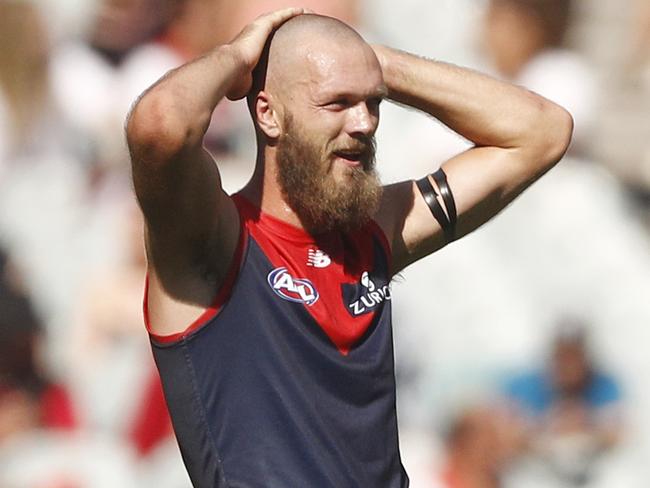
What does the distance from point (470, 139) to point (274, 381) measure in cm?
126

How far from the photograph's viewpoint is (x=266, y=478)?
388cm

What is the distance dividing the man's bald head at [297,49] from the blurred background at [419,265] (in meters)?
3.44

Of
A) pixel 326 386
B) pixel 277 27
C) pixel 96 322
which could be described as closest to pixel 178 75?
pixel 277 27

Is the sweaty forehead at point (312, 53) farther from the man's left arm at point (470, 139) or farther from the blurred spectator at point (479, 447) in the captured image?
Result: the blurred spectator at point (479, 447)

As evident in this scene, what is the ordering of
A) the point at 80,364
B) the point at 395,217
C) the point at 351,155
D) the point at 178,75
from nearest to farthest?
the point at 178,75 → the point at 351,155 → the point at 395,217 → the point at 80,364

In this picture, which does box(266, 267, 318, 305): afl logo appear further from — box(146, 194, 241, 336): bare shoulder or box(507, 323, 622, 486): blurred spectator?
box(507, 323, 622, 486): blurred spectator

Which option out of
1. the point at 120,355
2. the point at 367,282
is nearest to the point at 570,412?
the point at 120,355

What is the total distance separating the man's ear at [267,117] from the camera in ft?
13.4

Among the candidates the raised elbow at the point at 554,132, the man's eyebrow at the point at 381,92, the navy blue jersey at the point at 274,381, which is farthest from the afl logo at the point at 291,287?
the raised elbow at the point at 554,132

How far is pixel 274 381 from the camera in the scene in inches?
153

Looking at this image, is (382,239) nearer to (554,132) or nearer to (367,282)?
(367,282)

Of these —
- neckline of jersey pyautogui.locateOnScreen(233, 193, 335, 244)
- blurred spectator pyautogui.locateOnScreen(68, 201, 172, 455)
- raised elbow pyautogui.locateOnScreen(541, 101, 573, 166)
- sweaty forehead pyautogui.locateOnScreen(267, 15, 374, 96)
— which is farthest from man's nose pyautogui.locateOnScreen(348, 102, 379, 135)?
blurred spectator pyautogui.locateOnScreen(68, 201, 172, 455)

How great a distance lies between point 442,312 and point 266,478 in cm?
407

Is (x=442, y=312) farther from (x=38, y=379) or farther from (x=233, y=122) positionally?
(x=38, y=379)
